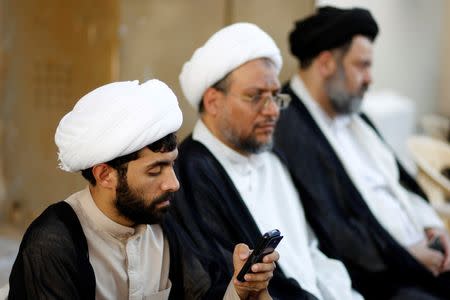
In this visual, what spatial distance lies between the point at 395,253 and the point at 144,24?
2.42 metres

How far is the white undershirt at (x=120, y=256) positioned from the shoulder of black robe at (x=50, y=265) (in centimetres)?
13

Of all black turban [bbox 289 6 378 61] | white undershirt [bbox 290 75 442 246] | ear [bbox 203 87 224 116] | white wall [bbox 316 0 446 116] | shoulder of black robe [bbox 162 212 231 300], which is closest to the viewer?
shoulder of black robe [bbox 162 212 231 300]

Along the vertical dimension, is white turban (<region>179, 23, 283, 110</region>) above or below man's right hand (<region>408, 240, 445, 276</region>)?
above

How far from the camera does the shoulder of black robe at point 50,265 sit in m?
2.95

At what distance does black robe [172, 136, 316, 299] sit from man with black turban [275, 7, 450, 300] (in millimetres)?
785

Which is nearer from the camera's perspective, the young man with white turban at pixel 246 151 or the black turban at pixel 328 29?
the young man with white turban at pixel 246 151

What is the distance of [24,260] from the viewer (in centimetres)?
295

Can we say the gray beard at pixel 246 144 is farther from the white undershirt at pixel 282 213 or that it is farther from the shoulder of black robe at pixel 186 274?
the shoulder of black robe at pixel 186 274

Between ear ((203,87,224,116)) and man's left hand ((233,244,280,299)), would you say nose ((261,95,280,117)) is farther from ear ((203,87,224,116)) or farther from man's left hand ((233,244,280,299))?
man's left hand ((233,244,280,299))

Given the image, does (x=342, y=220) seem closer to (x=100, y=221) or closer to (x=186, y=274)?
(x=186, y=274)

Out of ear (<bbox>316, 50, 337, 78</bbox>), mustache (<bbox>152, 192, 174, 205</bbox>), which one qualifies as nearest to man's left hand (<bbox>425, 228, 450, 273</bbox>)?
ear (<bbox>316, 50, 337, 78</bbox>)

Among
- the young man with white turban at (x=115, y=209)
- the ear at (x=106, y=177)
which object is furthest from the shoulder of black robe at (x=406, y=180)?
the ear at (x=106, y=177)

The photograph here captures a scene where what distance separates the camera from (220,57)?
4301 mm

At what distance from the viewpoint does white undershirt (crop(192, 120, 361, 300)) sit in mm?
4238
